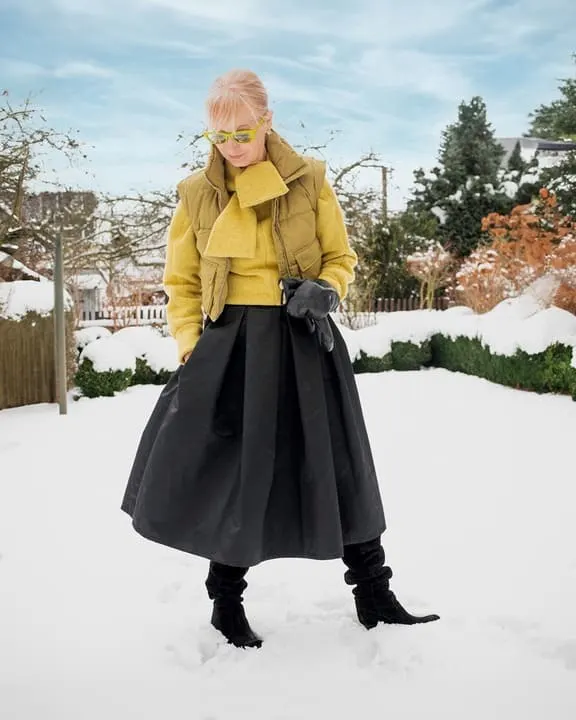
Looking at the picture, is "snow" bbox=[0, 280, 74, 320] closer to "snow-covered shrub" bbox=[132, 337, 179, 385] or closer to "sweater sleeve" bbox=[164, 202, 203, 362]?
"snow-covered shrub" bbox=[132, 337, 179, 385]

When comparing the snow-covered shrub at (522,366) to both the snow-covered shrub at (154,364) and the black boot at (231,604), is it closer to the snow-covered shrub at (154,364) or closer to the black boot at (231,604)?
the snow-covered shrub at (154,364)

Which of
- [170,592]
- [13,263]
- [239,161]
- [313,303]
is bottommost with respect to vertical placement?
[170,592]

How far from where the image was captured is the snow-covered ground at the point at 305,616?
1.99m

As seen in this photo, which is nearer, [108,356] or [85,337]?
[108,356]

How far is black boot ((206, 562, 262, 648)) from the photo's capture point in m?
2.27

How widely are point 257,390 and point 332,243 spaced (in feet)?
1.83

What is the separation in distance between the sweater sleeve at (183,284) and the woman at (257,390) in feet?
0.20

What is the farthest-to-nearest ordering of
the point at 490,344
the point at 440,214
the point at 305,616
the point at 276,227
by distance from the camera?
the point at 440,214, the point at 490,344, the point at 305,616, the point at 276,227

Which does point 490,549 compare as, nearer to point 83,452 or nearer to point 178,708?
point 178,708

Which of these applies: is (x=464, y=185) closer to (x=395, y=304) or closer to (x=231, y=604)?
(x=395, y=304)

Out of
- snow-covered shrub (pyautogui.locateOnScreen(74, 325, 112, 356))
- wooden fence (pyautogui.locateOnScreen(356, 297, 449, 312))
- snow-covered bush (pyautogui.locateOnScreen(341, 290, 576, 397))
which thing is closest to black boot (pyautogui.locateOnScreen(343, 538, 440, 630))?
snow-covered bush (pyautogui.locateOnScreen(341, 290, 576, 397))

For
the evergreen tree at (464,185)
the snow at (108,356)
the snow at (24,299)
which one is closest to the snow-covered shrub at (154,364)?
the snow at (108,356)

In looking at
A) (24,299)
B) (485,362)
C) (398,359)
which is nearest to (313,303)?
(24,299)

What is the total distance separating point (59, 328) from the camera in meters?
6.86
